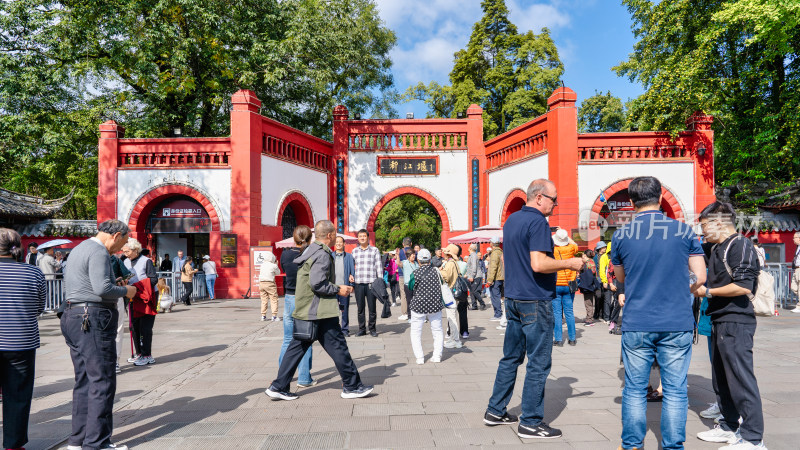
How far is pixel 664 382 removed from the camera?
3.21 metres

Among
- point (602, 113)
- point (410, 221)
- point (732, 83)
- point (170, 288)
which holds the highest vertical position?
point (602, 113)

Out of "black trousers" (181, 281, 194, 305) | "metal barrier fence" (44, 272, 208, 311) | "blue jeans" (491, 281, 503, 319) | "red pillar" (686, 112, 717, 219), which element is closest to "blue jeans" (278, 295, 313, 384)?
"blue jeans" (491, 281, 503, 319)

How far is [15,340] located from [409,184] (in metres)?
16.8

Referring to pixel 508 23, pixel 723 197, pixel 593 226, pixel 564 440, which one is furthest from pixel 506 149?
pixel 564 440

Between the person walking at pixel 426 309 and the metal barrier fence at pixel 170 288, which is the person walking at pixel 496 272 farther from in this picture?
the metal barrier fence at pixel 170 288

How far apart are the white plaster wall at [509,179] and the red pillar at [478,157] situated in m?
0.27

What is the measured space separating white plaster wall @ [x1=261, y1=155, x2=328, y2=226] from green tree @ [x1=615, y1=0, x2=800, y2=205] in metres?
11.8

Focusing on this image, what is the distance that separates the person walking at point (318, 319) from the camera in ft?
15.7

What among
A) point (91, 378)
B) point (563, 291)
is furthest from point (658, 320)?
point (563, 291)

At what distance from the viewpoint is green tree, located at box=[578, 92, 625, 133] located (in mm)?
34031

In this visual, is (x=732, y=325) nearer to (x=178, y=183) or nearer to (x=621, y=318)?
(x=621, y=318)

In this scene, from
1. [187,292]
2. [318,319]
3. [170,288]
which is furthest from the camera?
[170,288]

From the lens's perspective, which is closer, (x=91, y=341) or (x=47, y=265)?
(x=91, y=341)

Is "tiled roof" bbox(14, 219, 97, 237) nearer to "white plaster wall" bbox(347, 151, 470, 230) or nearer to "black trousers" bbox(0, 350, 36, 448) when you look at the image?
"white plaster wall" bbox(347, 151, 470, 230)
